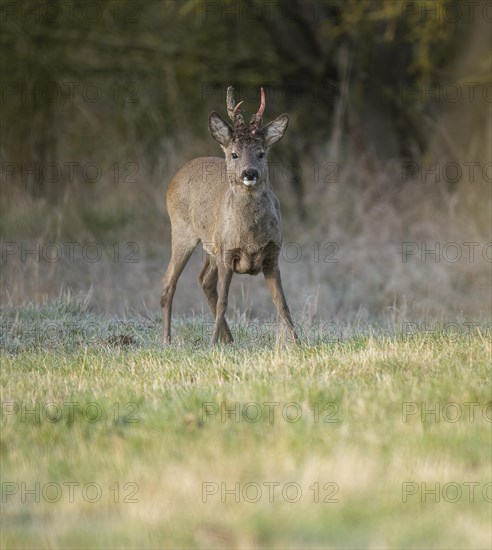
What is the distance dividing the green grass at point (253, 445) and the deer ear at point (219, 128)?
1.76m

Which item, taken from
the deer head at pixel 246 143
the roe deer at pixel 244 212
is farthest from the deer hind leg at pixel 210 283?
the deer head at pixel 246 143

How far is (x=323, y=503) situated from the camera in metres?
4.89

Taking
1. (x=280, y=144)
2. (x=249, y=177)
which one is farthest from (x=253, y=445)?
(x=280, y=144)

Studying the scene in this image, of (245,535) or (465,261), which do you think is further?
(465,261)

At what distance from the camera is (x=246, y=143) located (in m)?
8.39

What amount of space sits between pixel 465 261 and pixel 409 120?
498 cm

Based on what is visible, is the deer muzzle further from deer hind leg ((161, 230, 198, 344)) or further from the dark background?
the dark background

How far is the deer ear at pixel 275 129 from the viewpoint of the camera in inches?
337

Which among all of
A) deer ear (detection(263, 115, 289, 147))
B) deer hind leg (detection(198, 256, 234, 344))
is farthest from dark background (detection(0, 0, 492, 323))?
deer ear (detection(263, 115, 289, 147))

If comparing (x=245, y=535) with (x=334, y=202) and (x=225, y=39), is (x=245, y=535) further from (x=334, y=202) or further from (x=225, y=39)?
(x=225, y=39)

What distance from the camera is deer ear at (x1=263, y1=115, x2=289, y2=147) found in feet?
28.1

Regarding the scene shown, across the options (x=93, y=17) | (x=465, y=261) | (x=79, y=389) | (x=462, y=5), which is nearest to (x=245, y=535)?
(x=79, y=389)

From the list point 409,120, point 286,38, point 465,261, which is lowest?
point 465,261

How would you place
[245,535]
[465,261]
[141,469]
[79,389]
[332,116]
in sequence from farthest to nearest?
[332,116] → [465,261] → [79,389] → [141,469] → [245,535]
